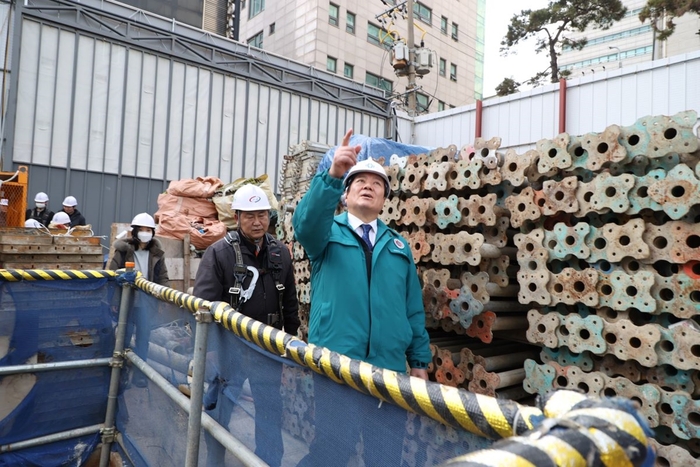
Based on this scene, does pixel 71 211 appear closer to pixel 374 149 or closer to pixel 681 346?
pixel 374 149

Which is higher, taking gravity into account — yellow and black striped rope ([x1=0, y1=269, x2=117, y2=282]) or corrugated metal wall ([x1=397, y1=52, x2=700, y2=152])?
corrugated metal wall ([x1=397, y1=52, x2=700, y2=152])

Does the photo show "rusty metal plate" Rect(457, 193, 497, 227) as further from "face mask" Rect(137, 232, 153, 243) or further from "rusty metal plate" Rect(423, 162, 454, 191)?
"face mask" Rect(137, 232, 153, 243)

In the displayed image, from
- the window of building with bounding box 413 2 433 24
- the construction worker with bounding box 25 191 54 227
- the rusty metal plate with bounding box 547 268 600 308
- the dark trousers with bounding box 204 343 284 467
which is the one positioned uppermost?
the window of building with bounding box 413 2 433 24

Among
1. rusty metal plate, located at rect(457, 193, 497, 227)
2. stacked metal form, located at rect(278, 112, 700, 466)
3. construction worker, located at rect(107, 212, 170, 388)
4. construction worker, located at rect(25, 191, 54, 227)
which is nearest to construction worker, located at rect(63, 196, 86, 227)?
construction worker, located at rect(25, 191, 54, 227)

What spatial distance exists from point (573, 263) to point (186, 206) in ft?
23.1

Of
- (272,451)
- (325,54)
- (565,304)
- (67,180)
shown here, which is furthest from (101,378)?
(325,54)

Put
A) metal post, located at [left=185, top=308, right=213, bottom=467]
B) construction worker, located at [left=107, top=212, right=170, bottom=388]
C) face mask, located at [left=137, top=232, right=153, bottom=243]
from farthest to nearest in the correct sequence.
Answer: face mask, located at [left=137, top=232, right=153, bottom=243] → construction worker, located at [left=107, top=212, right=170, bottom=388] → metal post, located at [left=185, top=308, right=213, bottom=467]

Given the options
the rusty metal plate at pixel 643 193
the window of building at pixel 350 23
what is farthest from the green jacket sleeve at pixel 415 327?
the window of building at pixel 350 23

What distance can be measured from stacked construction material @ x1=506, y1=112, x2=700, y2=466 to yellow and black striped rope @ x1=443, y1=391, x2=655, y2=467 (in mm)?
2136

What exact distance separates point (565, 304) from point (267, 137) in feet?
37.6

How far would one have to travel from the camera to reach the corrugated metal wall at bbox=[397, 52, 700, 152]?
27.0ft

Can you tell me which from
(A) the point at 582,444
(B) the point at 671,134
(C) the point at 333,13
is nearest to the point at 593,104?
(B) the point at 671,134

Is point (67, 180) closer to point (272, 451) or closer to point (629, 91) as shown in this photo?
point (272, 451)

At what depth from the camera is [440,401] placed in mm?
1029
